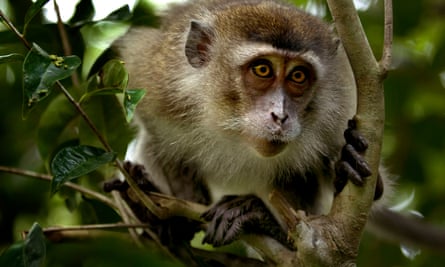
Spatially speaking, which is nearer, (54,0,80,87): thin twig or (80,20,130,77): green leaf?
(54,0,80,87): thin twig

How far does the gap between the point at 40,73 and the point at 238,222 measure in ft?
6.78

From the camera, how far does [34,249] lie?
3971mm

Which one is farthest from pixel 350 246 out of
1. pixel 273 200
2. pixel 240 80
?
pixel 240 80

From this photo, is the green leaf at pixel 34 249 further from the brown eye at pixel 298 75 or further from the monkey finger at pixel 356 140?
the brown eye at pixel 298 75

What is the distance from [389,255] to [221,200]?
6.64ft

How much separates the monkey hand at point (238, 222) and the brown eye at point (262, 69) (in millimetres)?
983

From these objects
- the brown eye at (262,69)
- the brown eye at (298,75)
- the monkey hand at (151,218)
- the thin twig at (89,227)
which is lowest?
the monkey hand at (151,218)

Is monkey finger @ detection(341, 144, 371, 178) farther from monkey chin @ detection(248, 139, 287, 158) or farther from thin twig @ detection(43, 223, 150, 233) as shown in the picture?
thin twig @ detection(43, 223, 150, 233)

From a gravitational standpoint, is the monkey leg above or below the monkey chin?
above

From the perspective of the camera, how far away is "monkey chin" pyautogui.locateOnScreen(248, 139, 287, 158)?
519cm

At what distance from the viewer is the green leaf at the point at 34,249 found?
393 centimetres

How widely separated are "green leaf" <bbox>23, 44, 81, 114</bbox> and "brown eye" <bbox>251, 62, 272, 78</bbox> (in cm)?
174

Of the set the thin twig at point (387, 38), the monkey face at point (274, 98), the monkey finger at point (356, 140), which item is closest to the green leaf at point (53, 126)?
the monkey face at point (274, 98)

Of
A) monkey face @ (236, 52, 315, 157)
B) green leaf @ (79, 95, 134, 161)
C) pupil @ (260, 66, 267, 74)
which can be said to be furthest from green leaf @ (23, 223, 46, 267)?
pupil @ (260, 66, 267, 74)
